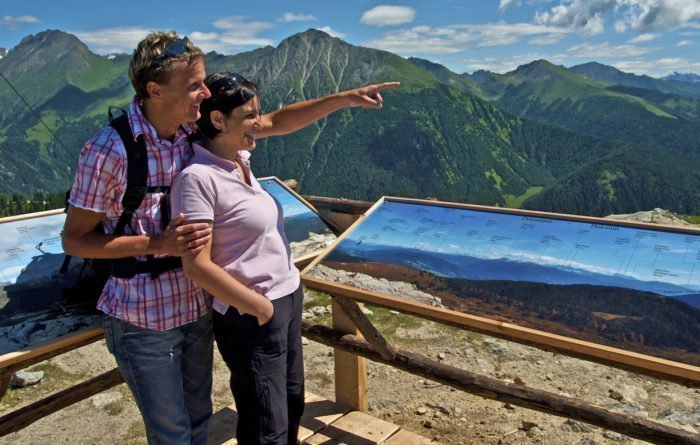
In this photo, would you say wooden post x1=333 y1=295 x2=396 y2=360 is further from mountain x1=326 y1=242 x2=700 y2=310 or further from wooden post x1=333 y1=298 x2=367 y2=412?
wooden post x1=333 y1=298 x2=367 y2=412

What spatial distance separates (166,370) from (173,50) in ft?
4.84

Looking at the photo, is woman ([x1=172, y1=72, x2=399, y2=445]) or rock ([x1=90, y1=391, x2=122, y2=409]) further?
rock ([x1=90, y1=391, x2=122, y2=409])

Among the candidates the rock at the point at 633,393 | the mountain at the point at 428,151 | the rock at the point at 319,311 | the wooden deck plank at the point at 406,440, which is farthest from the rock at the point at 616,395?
the mountain at the point at 428,151

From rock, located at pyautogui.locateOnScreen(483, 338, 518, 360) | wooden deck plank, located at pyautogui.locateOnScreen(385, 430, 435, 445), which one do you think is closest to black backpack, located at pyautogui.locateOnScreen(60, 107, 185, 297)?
wooden deck plank, located at pyautogui.locateOnScreen(385, 430, 435, 445)

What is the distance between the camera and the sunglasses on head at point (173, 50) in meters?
2.33

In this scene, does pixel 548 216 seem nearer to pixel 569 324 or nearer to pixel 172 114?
pixel 569 324

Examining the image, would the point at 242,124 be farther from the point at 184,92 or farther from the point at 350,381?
the point at 350,381

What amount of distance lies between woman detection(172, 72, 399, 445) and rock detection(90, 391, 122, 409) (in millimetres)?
4011

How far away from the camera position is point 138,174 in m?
2.40

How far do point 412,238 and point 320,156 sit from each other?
170 metres

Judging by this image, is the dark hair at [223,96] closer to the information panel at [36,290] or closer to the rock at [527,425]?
the information panel at [36,290]

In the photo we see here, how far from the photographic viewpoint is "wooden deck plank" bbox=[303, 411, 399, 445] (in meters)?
4.54

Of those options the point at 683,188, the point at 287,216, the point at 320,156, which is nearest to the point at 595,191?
the point at 683,188

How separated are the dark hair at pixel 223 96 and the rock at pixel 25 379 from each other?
5823 mm
